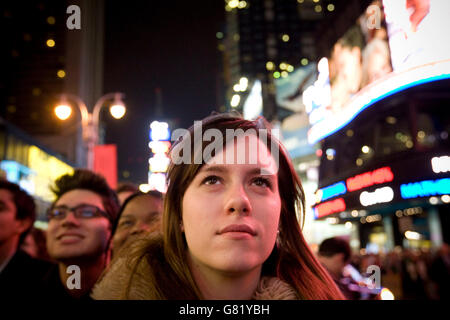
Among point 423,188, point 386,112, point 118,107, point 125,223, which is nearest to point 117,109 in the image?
point 118,107

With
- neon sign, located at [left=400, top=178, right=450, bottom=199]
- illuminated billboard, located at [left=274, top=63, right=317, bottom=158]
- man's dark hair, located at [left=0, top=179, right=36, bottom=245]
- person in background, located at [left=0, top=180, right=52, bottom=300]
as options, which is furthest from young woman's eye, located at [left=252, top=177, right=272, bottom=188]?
illuminated billboard, located at [left=274, top=63, right=317, bottom=158]

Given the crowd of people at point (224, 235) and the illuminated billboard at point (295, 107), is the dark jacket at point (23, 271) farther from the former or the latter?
→ the illuminated billboard at point (295, 107)

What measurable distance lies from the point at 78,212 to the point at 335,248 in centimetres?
331

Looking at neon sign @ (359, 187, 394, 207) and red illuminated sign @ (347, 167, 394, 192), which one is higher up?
red illuminated sign @ (347, 167, 394, 192)

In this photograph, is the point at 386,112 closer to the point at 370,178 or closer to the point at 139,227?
the point at 370,178

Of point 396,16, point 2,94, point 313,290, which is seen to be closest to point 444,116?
point 396,16

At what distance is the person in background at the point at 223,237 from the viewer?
3.92 ft

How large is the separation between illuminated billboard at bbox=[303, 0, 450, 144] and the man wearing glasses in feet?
6.60

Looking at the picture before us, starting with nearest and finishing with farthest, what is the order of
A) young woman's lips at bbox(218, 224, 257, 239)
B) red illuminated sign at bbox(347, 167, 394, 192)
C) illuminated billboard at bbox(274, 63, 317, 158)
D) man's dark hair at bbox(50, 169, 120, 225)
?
young woman's lips at bbox(218, 224, 257, 239) → man's dark hair at bbox(50, 169, 120, 225) → red illuminated sign at bbox(347, 167, 394, 192) → illuminated billboard at bbox(274, 63, 317, 158)

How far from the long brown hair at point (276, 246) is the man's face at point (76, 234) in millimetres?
812

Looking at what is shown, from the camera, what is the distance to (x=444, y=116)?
10875mm

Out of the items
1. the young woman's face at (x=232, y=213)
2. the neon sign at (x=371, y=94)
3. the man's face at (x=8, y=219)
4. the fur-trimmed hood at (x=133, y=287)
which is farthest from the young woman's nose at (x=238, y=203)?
the neon sign at (x=371, y=94)

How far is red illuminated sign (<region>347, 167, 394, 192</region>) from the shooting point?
7.21 meters

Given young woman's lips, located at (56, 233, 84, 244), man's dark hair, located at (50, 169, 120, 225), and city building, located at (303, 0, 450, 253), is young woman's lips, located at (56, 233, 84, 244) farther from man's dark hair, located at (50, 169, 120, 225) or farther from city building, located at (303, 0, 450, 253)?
city building, located at (303, 0, 450, 253)
